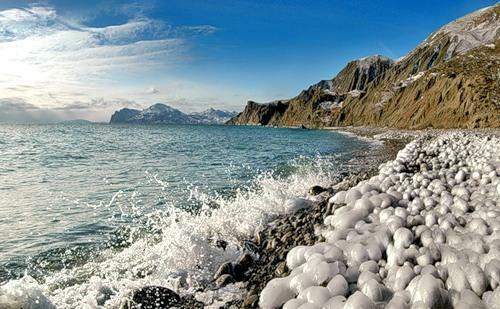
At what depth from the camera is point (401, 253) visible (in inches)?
219

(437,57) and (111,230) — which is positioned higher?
(437,57)

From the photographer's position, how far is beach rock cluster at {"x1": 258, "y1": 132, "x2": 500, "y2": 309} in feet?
15.1

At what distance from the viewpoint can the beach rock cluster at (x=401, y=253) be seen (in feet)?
15.1

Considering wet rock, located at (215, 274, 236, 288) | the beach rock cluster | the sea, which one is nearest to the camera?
the beach rock cluster

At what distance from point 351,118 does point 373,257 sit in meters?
141

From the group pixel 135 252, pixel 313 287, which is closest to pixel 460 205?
pixel 313 287

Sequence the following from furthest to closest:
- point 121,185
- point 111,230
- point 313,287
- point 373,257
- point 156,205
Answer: point 121,185, point 156,205, point 111,230, point 373,257, point 313,287

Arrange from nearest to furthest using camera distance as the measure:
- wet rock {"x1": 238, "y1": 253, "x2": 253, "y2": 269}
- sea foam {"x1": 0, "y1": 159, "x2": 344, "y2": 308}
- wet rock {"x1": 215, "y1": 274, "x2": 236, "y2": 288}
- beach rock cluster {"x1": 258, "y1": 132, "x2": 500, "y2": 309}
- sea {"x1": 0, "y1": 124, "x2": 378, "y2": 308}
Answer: beach rock cluster {"x1": 258, "y1": 132, "x2": 500, "y2": 309} → sea foam {"x1": 0, "y1": 159, "x2": 344, "y2": 308} → wet rock {"x1": 215, "y1": 274, "x2": 236, "y2": 288} → sea {"x1": 0, "y1": 124, "x2": 378, "y2": 308} → wet rock {"x1": 238, "y1": 253, "x2": 253, "y2": 269}

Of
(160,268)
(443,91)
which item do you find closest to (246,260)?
(160,268)

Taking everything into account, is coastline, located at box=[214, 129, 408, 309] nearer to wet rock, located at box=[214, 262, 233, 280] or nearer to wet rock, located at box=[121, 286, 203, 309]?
wet rock, located at box=[214, 262, 233, 280]

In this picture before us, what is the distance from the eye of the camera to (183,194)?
16844 mm

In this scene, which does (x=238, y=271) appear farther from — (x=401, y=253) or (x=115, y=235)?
(x=115, y=235)

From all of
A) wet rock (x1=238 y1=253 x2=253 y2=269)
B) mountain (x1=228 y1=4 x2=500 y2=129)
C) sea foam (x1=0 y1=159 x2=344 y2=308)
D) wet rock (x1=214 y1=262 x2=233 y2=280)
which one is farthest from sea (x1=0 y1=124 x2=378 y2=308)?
mountain (x1=228 y1=4 x2=500 y2=129)

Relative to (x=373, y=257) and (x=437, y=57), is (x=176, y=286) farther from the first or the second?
(x=437, y=57)
